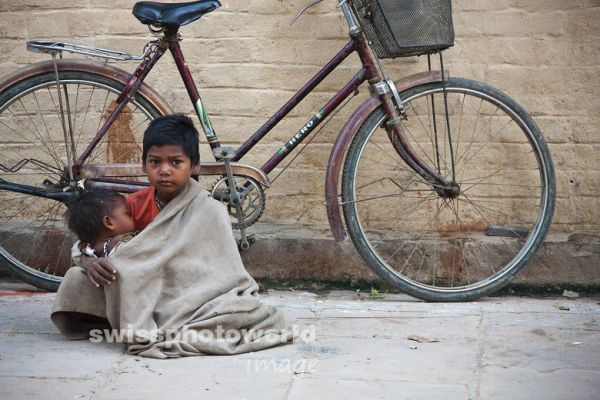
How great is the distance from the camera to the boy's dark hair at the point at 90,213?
431 centimetres

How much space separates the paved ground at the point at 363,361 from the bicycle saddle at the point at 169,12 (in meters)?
1.50

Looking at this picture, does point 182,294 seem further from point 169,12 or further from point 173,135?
point 169,12

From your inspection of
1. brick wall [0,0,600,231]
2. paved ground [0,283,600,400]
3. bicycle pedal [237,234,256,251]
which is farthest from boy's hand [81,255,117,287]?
brick wall [0,0,600,231]

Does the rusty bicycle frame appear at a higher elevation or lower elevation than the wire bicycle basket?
lower

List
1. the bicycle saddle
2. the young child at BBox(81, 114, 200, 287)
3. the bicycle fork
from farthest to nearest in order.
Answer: the bicycle fork
the bicycle saddle
the young child at BBox(81, 114, 200, 287)

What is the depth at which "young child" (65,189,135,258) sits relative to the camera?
14.2 feet

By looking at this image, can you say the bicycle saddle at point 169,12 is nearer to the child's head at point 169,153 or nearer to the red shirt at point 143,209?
the child's head at point 169,153

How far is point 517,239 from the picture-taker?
5.34m

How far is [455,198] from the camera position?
525 centimetres

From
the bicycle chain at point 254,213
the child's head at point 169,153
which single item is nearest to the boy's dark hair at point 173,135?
the child's head at point 169,153

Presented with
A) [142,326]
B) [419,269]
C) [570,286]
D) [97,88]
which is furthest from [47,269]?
[570,286]

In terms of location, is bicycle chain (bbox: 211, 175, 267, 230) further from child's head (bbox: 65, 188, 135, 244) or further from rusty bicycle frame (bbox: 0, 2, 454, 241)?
child's head (bbox: 65, 188, 135, 244)

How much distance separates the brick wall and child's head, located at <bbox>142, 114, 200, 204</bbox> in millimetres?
1210

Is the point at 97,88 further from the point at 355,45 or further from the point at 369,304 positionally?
the point at 369,304
